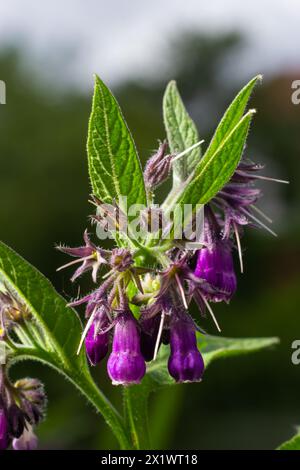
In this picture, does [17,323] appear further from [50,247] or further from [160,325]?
[50,247]

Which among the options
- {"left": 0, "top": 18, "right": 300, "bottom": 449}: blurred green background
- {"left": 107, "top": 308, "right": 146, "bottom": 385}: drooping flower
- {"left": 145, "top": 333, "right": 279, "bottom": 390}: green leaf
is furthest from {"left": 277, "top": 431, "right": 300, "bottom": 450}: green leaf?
{"left": 0, "top": 18, "right": 300, "bottom": 449}: blurred green background

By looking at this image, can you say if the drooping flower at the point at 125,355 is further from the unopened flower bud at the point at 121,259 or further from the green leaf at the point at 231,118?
the green leaf at the point at 231,118

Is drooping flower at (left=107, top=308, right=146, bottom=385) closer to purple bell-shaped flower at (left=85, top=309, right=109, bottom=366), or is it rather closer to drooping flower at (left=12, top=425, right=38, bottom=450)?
purple bell-shaped flower at (left=85, top=309, right=109, bottom=366)

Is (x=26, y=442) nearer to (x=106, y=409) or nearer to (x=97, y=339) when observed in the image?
(x=106, y=409)

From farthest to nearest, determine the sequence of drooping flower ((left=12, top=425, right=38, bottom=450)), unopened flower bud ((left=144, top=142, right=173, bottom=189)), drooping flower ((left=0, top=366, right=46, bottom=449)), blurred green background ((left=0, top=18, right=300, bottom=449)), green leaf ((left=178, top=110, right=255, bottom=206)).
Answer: blurred green background ((left=0, top=18, right=300, bottom=449))
drooping flower ((left=12, top=425, right=38, bottom=450))
drooping flower ((left=0, top=366, right=46, bottom=449))
unopened flower bud ((left=144, top=142, right=173, bottom=189))
green leaf ((left=178, top=110, right=255, bottom=206))

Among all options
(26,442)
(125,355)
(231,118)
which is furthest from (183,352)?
(26,442)
